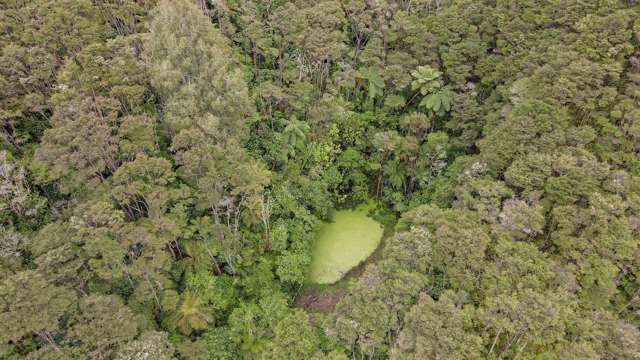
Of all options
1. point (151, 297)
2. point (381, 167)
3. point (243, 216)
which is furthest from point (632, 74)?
point (151, 297)

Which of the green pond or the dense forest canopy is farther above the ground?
the dense forest canopy

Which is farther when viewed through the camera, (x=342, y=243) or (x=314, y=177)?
(x=314, y=177)

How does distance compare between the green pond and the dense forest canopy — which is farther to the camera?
the green pond

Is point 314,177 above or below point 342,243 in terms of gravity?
above

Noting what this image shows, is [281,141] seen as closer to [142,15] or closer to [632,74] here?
[142,15]
